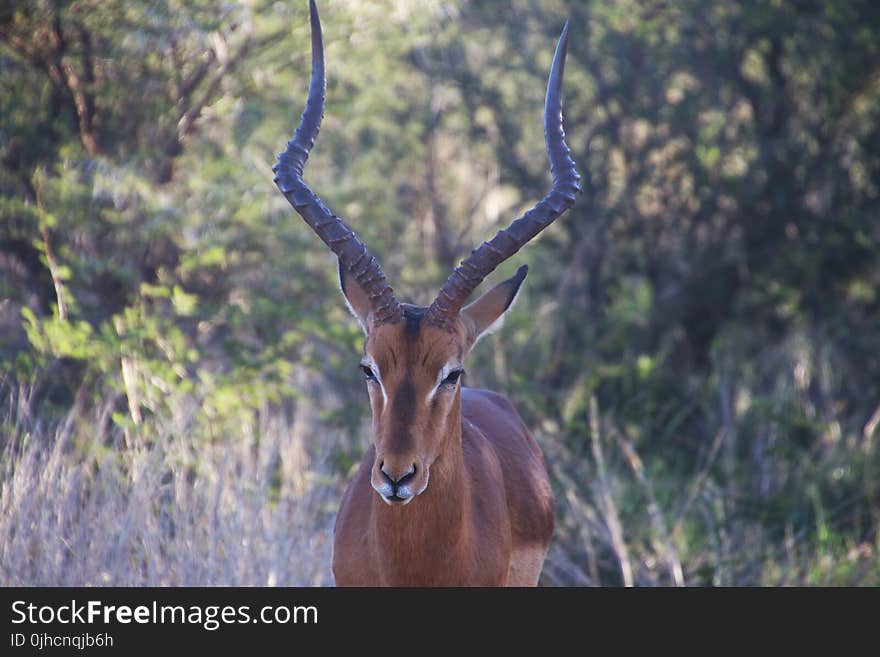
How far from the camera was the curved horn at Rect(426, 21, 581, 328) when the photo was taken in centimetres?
523

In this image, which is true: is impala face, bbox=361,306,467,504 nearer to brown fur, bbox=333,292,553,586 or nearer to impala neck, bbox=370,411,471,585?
brown fur, bbox=333,292,553,586

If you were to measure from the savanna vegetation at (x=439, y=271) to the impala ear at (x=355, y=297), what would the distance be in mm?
2065

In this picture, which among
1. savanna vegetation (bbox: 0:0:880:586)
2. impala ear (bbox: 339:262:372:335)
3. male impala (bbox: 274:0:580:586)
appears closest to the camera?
male impala (bbox: 274:0:580:586)

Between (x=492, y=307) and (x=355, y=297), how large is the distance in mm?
657

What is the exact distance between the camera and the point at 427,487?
5.14 m

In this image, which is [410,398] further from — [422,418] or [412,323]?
[412,323]

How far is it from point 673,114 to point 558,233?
1.87 meters

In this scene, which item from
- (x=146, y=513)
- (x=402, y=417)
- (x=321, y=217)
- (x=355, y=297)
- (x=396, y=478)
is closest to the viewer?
(x=396, y=478)

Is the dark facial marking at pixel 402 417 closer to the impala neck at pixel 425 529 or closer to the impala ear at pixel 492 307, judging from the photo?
the impala neck at pixel 425 529

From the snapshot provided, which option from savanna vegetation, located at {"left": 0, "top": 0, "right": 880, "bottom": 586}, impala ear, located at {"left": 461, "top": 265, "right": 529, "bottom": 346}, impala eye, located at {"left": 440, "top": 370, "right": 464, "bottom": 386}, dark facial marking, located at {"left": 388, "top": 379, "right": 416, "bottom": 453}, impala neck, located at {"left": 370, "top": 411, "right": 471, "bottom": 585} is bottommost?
impala neck, located at {"left": 370, "top": 411, "right": 471, "bottom": 585}

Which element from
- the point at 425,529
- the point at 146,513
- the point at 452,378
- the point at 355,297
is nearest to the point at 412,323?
the point at 452,378

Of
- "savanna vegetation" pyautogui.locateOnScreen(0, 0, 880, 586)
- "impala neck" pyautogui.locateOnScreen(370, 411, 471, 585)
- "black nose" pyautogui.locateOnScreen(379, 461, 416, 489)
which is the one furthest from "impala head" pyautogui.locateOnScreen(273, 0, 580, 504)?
"savanna vegetation" pyautogui.locateOnScreen(0, 0, 880, 586)

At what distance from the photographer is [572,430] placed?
33.5 feet

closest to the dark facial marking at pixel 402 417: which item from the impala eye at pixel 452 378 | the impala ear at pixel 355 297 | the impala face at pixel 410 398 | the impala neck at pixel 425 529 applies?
the impala face at pixel 410 398
